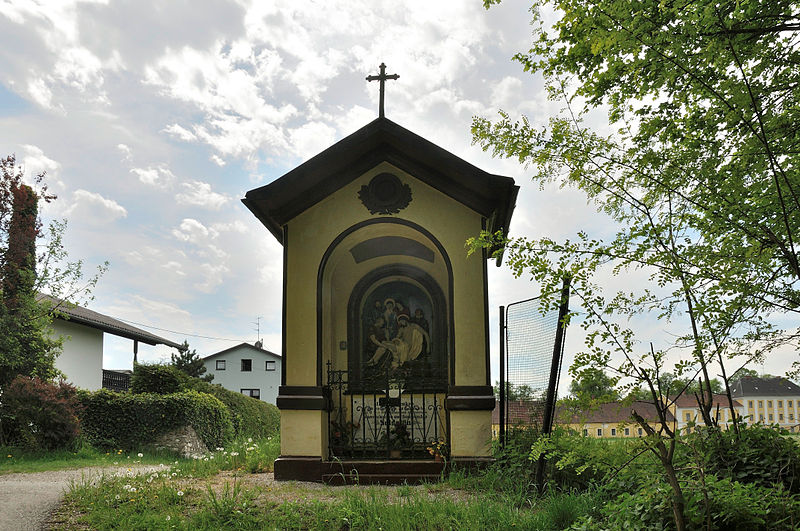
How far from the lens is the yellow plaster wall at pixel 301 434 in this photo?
766 centimetres

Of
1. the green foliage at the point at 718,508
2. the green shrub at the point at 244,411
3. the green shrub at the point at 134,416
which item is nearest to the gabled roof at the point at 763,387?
the green foliage at the point at 718,508

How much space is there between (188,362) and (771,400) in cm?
3281

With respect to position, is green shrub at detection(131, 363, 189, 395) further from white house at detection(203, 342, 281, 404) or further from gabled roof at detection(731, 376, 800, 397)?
white house at detection(203, 342, 281, 404)

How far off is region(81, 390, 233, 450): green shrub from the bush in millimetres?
896

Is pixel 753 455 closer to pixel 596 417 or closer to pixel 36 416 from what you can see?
pixel 596 417

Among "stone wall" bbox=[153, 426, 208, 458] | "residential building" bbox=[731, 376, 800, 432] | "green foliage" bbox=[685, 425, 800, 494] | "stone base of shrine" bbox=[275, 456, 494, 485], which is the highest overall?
"residential building" bbox=[731, 376, 800, 432]

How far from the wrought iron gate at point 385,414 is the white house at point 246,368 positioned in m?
31.1

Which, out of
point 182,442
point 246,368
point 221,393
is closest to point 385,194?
point 182,442

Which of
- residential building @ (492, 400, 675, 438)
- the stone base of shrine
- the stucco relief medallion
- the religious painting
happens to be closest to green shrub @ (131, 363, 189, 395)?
the religious painting

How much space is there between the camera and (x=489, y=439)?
24.7 feet

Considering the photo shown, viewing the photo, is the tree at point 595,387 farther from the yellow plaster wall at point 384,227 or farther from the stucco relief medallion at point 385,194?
the stucco relief medallion at point 385,194

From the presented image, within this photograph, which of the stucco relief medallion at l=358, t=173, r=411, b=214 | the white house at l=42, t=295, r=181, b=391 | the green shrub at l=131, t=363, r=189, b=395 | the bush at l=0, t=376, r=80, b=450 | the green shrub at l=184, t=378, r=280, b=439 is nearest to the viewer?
the stucco relief medallion at l=358, t=173, r=411, b=214

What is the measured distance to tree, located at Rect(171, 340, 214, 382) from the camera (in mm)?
33375

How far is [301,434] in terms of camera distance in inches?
303
